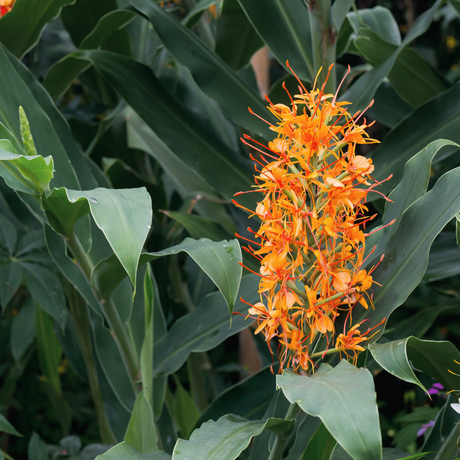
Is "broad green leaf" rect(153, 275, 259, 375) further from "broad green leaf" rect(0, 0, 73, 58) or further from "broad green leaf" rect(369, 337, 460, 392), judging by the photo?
"broad green leaf" rect(0, 0, 73, 58)

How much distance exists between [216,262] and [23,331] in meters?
0.64

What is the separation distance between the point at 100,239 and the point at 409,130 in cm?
50

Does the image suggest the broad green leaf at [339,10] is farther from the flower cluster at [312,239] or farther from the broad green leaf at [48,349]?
the broad green leaf at [48,349]

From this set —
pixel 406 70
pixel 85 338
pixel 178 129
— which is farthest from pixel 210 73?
pixel 85 338

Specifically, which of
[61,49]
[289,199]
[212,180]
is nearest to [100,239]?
[212,180]

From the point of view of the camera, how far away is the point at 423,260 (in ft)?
1.15

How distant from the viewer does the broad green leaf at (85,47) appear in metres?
0.74

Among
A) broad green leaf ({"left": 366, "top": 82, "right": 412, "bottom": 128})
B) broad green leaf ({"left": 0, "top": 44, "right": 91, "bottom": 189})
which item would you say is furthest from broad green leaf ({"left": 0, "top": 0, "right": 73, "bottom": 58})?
broad green leaf ({"left": 366, "top": 82, "right": 412, "bottom": 128})

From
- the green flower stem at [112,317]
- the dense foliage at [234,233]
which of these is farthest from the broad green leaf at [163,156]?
the green flower stem at [112,317]

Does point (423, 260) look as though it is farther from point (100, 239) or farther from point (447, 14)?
point (447, 14)

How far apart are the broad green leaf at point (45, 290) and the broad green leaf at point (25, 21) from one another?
1.19 feet

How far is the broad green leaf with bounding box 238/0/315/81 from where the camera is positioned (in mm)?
697

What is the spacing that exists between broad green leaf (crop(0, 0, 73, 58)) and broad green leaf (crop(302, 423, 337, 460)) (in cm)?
70

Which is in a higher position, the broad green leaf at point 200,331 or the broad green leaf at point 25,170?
the broad green leaf at point 25,170
